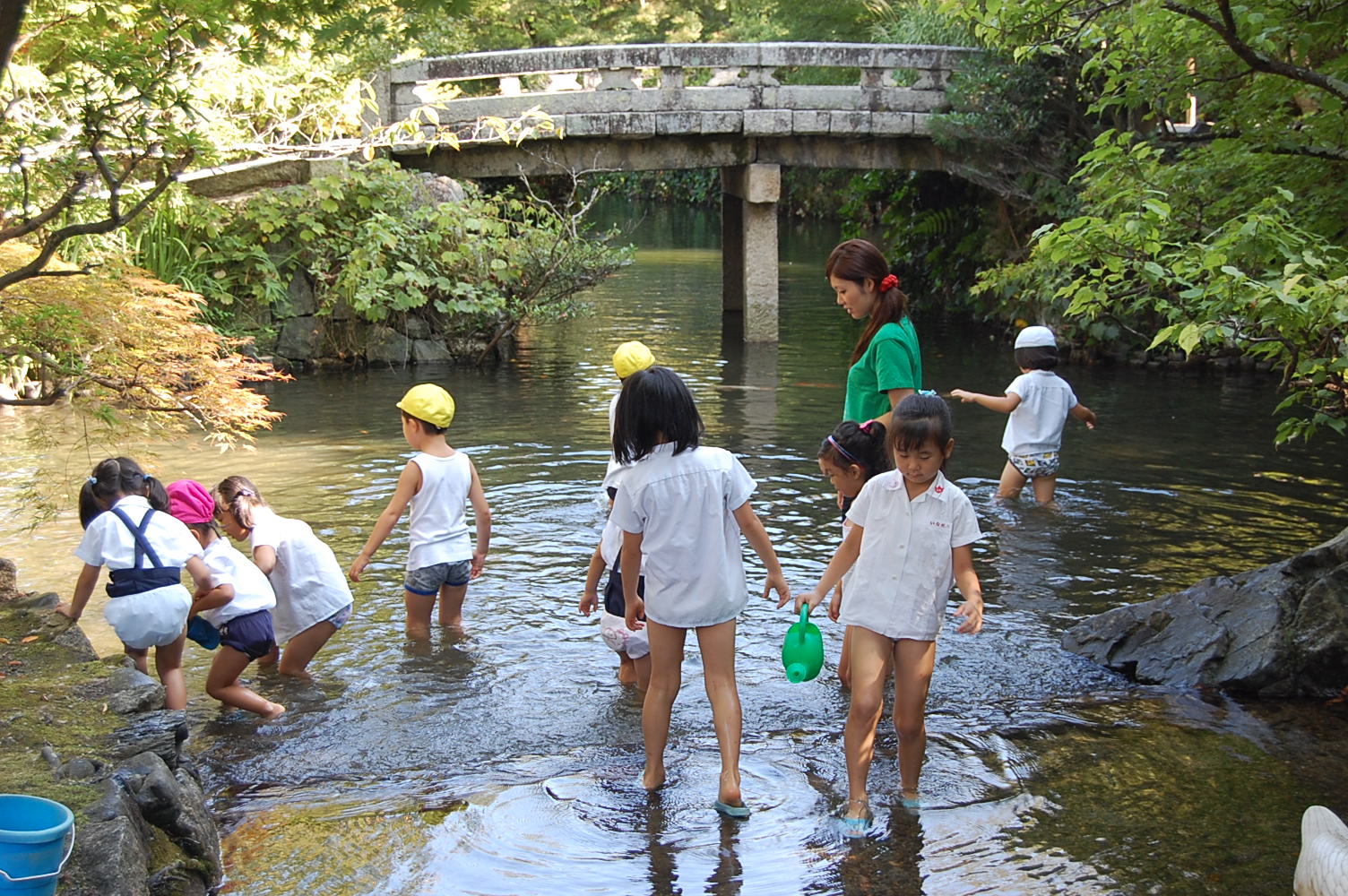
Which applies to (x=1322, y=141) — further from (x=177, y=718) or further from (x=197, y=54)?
A: (x=177, y=718)

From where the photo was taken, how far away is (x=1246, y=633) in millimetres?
6016

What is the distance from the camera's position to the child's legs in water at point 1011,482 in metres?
9.13

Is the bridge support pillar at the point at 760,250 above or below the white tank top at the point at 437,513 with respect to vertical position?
above

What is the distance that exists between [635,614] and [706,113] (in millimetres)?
13369

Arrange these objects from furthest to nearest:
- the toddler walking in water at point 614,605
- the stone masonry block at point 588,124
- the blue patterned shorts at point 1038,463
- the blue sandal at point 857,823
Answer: the stone masonry block at point 588,124, the blue patterned shorts at point 1038,463, the toddler walking in water at point 614,605, the blue sandal at point 857,823

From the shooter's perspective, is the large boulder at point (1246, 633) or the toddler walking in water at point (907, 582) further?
the large boulder at point (1246, 633)

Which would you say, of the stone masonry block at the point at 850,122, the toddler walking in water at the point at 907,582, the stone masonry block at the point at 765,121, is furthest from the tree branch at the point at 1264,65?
the stone masonry block at the point at 850,122

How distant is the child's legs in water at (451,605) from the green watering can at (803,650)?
2265 mm

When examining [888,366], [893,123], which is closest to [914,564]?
[888,366]

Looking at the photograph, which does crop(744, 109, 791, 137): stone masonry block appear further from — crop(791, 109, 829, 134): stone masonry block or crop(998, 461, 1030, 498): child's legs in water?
crop(998, 461, 1030, 498): child's legs in water

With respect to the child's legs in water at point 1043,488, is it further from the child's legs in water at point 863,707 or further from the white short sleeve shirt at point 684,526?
the white short sleeve shirt at point 684,526

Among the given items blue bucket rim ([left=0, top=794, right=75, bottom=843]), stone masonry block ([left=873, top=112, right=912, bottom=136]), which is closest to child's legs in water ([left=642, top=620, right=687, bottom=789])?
blue bucket rim ([left=0, top=794, right=75, bottom=843])

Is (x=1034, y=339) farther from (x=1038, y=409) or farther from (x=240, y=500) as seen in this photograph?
(x=240, y=500)

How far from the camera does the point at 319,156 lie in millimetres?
15734
